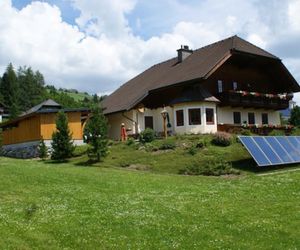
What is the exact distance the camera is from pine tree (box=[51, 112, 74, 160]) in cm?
3456

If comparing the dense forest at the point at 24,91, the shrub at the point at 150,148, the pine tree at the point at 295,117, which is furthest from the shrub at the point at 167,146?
the dense forest at the point at 24,91

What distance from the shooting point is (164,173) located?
2867 centimetres

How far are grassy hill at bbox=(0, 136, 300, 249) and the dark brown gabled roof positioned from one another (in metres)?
16.7

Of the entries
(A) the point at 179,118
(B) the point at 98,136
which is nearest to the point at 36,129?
(B) the point at 98,136

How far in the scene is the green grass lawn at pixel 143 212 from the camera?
12.4 meters

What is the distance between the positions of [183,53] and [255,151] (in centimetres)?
2332

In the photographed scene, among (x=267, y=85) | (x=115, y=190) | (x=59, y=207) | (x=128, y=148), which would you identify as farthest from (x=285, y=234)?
(x=267, y=85)

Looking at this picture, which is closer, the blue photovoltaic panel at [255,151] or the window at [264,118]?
the blue photovoltaic panel at [255,151]

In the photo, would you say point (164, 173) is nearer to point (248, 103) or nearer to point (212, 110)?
point (212, 110)

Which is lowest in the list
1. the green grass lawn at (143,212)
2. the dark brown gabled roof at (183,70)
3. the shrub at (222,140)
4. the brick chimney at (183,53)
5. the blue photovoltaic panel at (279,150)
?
the green grass lawn at (143,212)

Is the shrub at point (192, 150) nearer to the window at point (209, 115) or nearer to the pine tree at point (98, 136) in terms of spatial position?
the pine tree at point (98, 136)

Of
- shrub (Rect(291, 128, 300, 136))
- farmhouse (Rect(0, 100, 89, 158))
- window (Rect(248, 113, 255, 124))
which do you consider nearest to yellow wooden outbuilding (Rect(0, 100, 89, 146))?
farmhouse (Rect(0, 100, 89, 158))

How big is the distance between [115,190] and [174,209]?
4.87m

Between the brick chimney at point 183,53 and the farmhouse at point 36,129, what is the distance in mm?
12517
